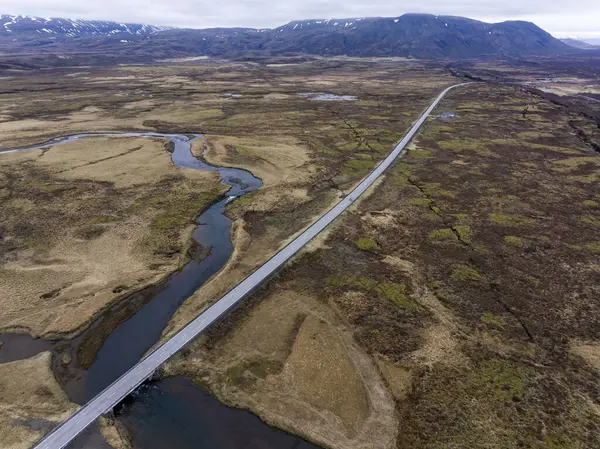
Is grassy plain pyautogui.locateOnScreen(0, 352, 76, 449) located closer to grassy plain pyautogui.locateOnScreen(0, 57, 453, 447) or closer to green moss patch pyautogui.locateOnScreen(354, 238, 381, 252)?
grassy plain pyautogui.locateOnScreen(0, 57, 453, 447)

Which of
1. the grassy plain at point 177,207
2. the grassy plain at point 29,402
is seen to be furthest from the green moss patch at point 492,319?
the grassy plain at point 29,402

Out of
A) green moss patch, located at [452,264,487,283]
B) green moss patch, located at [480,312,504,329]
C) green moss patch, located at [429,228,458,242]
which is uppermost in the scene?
green moss patch, located at [480,312,504,329]

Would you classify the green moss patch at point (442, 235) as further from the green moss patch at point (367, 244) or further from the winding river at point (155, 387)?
the winding river at point (155, 387)

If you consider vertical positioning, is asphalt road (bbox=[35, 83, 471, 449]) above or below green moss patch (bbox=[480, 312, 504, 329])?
below

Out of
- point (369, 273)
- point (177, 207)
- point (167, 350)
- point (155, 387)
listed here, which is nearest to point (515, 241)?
point (369, 273)

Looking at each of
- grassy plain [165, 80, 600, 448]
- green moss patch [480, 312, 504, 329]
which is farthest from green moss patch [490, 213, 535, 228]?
green moss patch [480, 312, 504, 329]

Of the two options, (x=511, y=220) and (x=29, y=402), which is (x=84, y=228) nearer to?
(x=29, y=402)
